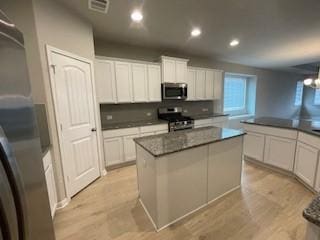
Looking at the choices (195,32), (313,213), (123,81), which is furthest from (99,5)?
(313,213)

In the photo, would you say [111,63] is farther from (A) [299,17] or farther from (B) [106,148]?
(A) [299,17]

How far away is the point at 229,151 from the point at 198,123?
2126 millimetres

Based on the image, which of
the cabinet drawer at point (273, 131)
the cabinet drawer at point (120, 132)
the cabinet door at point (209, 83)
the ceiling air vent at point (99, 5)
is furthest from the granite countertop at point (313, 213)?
the cabinet door at point (209, 83)

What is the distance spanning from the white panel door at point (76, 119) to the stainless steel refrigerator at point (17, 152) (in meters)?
1.46

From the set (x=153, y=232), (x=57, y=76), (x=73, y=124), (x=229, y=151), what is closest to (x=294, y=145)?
(x=229, y=151)

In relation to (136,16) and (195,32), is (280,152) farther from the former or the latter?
(136,16)

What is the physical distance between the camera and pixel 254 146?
3383 millimetres

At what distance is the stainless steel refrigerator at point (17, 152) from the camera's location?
1.86 ft

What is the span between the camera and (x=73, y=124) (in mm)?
2396

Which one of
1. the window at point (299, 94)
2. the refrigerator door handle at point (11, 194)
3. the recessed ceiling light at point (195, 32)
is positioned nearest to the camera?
the refrigerator door handle at point (11, 194)

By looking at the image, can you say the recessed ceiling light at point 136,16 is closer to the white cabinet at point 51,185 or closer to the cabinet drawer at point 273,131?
the white cabinet at point 51,185

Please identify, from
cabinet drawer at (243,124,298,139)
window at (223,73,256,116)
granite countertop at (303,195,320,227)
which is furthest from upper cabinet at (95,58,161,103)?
window at (223,73,256,116)

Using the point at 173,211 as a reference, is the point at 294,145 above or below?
above

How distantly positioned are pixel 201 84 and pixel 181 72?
33.9 inches
